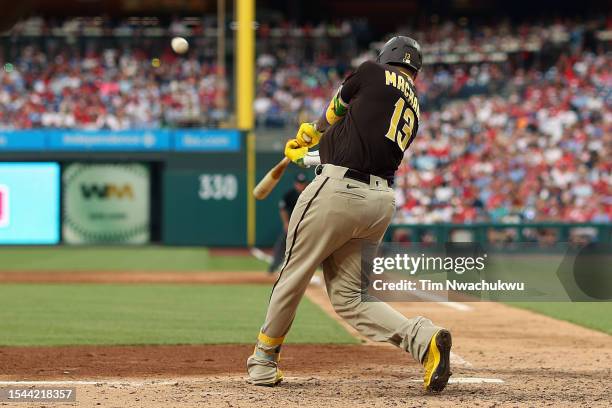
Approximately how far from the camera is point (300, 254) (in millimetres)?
5543

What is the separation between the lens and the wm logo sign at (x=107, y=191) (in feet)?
93.9

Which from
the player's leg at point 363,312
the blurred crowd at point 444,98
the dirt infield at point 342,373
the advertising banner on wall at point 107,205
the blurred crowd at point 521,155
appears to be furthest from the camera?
the advertising banner on wall at point 107,205

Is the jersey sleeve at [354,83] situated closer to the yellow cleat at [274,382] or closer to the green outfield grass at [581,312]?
the yellow cleat at [274,382]

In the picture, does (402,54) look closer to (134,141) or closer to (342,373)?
(342,373)

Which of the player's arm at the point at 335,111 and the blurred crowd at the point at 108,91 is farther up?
the blurred crowd at the point at 108,91

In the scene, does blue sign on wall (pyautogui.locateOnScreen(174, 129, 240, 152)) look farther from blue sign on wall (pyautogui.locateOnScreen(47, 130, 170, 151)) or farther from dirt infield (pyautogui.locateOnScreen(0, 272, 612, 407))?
dirt infield (pyautogui.locateOnScreen(0, 272, 612, 407))

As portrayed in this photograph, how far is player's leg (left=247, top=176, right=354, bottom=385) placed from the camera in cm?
546

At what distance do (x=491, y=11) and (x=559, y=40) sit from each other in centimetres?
627

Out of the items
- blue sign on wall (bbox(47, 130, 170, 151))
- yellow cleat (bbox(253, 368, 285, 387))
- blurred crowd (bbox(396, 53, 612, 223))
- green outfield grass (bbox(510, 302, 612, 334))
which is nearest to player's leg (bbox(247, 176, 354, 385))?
yellow cleat (bbox(253, 368, 285, 387))

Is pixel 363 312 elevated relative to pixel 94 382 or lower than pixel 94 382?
elevated

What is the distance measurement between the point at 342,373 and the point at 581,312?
223 inches

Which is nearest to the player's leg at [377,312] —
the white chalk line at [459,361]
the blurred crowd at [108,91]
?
the white chalk line at [459,361]

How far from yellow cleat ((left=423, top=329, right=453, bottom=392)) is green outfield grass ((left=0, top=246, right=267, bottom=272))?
45.5ft

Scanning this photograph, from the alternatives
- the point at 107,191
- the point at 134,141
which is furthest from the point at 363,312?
the point at 107,191
